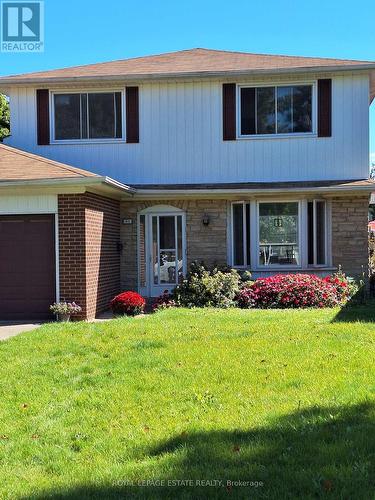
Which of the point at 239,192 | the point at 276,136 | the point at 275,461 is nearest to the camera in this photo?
the point at 275,461

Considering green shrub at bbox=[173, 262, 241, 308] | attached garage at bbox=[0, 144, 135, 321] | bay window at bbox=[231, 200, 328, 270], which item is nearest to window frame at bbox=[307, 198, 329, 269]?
bay window at bbox=[231, 200, 328, 270]

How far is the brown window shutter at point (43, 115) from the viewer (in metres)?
14.7

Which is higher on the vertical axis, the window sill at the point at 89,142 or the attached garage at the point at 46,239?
the window sill at the point at 89,142

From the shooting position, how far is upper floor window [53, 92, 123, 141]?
14695 millimetres

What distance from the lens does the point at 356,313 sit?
33.8 feet

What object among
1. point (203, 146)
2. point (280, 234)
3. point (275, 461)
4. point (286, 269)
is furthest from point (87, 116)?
point (275, 461)

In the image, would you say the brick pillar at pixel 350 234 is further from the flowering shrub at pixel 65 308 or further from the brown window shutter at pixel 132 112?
the flowering shrub at pixel 65 308

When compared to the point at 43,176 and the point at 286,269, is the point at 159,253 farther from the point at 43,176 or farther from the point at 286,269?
the point at 43,176

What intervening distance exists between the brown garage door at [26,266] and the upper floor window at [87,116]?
392cm

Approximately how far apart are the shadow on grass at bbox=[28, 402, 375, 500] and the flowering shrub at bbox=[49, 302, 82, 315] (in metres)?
7.06

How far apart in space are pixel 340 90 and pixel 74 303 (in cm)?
829

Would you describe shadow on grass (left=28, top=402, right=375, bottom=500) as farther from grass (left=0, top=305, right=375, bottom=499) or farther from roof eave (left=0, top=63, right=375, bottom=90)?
roof eave (left=0, top=63, right=375, bottom=90)

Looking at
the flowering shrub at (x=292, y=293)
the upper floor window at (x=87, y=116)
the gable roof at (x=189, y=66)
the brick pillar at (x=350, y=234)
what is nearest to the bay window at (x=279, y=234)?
the brick pillar at (x=350, y=234)

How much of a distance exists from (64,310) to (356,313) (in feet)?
18.3
